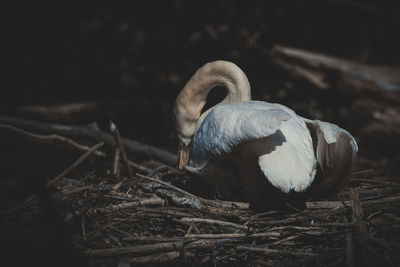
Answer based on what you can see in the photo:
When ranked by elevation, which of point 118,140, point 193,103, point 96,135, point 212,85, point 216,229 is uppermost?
point 212,85

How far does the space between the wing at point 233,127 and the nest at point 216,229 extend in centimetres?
31

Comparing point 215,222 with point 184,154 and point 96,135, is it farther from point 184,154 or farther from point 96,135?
point 96,135

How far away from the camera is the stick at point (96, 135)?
3.76 meters

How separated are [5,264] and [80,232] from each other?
1.38ft

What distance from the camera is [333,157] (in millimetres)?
2359

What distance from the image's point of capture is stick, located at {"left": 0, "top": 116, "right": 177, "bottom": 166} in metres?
3.76

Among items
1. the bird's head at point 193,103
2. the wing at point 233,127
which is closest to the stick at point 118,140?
the bird's head at point 193,103

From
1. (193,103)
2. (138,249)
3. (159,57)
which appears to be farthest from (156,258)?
(159,57)

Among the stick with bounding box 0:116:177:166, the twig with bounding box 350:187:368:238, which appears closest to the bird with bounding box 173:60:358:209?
the twig with bounding box 350:187:368:238

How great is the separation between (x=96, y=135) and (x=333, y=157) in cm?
228

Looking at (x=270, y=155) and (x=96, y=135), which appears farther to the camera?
(x=96, y=135)

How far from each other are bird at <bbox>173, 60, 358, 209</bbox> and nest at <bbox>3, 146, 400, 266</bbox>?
0.47 ft

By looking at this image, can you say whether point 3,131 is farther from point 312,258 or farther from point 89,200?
point 312,258

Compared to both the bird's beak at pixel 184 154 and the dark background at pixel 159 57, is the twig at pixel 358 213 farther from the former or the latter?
the dark background at pixel 159 57
